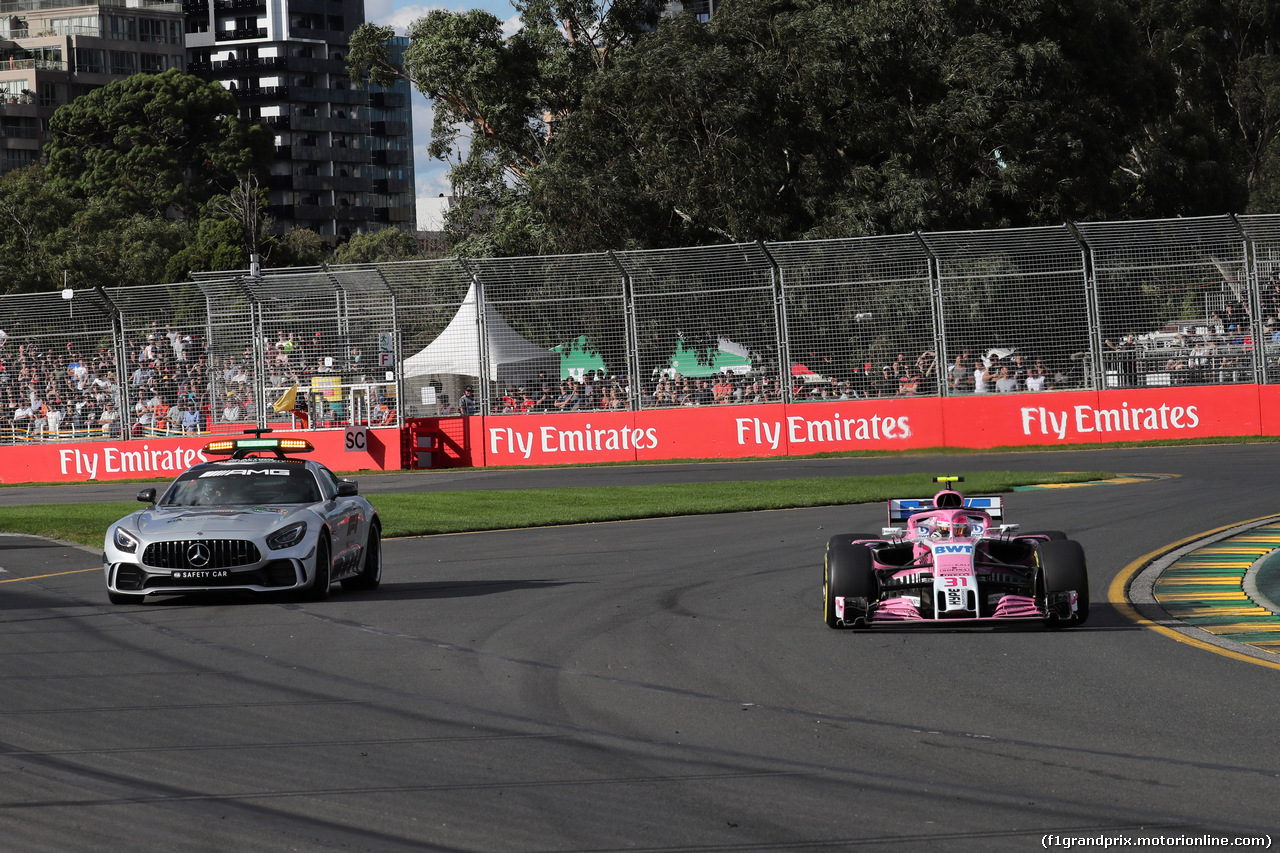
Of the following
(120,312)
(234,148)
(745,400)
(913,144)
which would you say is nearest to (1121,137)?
(913,144)

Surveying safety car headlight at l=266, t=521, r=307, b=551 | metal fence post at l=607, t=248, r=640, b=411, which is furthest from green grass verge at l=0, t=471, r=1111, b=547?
metal fence post at l=607, t=248, r=640, b=411

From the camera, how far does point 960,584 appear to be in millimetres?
10500

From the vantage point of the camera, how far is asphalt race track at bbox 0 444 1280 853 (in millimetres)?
5797

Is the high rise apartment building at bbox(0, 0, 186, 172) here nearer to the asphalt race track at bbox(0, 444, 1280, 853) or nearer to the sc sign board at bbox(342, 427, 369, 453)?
the sc sign board at bbox(342, 427, 369, 453)

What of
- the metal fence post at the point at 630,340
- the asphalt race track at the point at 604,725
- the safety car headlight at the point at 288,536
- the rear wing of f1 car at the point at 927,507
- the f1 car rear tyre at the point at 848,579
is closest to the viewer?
the asphalt race track at the point at 604,725

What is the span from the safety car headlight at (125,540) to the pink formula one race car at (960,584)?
583 cm

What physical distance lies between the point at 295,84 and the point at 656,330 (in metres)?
121

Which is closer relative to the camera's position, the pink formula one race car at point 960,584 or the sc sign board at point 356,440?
the pink formula one race car at point 960,584

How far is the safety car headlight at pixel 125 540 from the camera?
1291 cm

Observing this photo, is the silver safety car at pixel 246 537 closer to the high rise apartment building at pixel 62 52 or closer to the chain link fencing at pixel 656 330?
the chain link fencing at pixel 656 330

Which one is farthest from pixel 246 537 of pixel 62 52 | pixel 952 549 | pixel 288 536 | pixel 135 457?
pixel 62 52

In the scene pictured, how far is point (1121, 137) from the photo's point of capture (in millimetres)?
44781

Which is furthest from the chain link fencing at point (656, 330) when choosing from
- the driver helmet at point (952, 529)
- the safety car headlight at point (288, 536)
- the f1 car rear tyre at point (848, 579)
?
the f1 car rear tyre at point (848, 579)

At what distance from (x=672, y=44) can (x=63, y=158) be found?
240 ft
